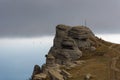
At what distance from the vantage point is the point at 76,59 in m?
186

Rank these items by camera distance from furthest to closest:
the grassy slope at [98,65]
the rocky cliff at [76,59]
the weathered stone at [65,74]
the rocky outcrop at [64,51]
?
the rocky outcrop at [64,51], the rocky cliff at [76,59], the grassy slope at [98,65], the weathered stone at [65,74]

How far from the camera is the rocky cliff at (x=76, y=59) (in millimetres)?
161500

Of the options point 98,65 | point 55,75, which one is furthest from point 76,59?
point 55,75

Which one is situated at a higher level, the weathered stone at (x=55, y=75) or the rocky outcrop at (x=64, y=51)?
the rocky outcrop at (x=64, y=51)

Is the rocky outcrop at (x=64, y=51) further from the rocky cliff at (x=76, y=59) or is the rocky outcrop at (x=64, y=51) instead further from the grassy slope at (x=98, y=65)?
the grassy slope at (x=98, y=65)

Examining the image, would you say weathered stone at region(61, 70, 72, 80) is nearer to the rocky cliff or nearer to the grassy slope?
the rocky cliff

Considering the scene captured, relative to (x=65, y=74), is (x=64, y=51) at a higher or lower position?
higher

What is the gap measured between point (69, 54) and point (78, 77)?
2513cm

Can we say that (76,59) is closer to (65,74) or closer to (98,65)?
(98,65)

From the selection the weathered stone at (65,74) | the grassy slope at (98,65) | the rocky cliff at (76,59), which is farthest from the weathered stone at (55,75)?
the grassy slope at (98,65)

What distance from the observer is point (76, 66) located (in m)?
175

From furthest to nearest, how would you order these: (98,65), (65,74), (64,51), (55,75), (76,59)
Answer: (76,59)
(64,51)
(98,65)
(65,74)
(55,75)

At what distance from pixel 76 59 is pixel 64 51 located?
7.04 meters

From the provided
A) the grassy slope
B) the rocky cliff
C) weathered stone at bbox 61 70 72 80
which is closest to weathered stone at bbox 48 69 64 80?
the rocky cliff
